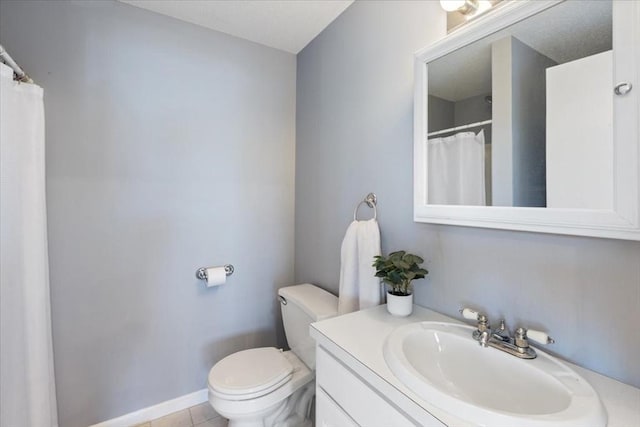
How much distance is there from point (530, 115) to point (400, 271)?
0.66 meters

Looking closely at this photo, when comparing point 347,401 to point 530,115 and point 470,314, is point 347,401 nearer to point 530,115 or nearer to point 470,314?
point 470,314

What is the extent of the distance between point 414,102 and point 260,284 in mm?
1487

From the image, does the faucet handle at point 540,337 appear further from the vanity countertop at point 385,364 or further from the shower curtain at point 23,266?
the shower curtain at point 23,266

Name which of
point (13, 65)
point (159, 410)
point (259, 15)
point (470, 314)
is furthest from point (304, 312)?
point (259, 15)

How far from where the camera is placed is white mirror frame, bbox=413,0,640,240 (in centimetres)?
65

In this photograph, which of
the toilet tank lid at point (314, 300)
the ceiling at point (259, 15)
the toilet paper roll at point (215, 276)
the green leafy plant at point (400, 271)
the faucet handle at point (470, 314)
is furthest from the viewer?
the toilet paper roll at point (215, 276)

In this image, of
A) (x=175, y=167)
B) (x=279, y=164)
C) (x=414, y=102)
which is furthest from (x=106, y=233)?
(x=414, y=102)

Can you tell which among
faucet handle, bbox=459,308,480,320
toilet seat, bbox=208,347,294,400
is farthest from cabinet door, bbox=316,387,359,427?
faucet handle, bbox=459,308,480,320

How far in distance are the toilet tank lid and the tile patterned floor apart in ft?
2.69

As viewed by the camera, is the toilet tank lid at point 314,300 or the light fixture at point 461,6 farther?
the toilet tank lid at point 314,300

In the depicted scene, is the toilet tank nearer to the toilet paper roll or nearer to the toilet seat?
the toilet seat

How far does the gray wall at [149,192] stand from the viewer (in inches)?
56.3

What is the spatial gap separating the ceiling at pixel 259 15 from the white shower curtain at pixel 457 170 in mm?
1058

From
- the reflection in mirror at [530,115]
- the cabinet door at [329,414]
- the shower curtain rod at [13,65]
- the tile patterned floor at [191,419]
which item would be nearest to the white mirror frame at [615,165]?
the reflection in mirror at [530,115]
